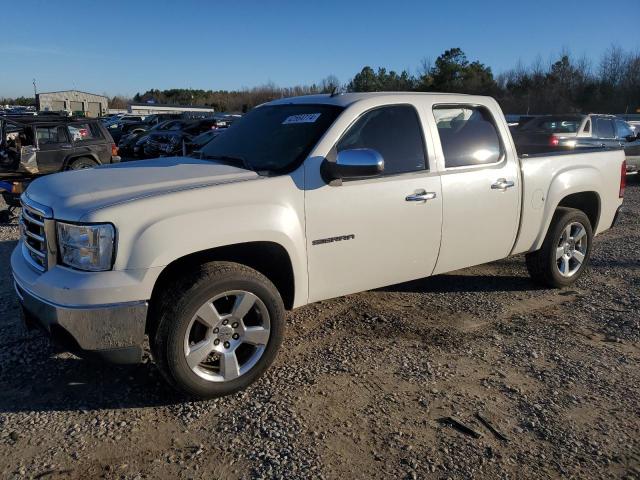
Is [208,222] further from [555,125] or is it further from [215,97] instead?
[215,97]

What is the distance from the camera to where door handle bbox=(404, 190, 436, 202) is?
394 cm

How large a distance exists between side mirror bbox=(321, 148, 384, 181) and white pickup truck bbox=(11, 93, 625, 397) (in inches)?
0.4

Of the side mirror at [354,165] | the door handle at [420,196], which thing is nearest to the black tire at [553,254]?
the door handle at [420,196]

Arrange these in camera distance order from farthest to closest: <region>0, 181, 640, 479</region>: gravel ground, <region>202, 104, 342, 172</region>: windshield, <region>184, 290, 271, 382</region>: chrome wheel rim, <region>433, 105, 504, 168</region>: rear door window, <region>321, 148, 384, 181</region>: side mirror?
<region>433, 105, 504, 168</region>: rear door window, <region>202, 104, 342, 172</region>: windshield, <region>321, 148, 384, 181</region>: side mirror, <region>184, 290, 271, 382</region>: chrome wheel rim, <region>0, 181, 640, 479</region>: gravel ground

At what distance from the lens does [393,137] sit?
13.3 feet

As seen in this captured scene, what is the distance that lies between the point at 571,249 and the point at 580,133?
8840 millimetres

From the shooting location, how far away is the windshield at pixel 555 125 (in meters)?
13.2

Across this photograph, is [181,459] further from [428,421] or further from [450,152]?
[450,152]

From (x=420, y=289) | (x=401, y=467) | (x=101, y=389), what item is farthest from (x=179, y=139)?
(x=401, y=467)

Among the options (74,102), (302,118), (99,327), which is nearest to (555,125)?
(302,118)

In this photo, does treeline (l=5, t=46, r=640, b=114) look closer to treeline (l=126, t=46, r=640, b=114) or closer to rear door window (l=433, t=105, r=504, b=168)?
treeline (l=126, t=46, r=640, b=114)

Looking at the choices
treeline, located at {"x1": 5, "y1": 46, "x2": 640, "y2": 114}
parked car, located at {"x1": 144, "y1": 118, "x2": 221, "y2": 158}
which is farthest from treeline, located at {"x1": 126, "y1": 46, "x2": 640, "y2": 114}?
parked car, located at {"x1": 144, "y1": 118, "x2": 221, "y2": 158}

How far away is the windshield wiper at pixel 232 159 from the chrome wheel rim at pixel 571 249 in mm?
3269

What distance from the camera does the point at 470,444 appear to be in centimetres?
290
